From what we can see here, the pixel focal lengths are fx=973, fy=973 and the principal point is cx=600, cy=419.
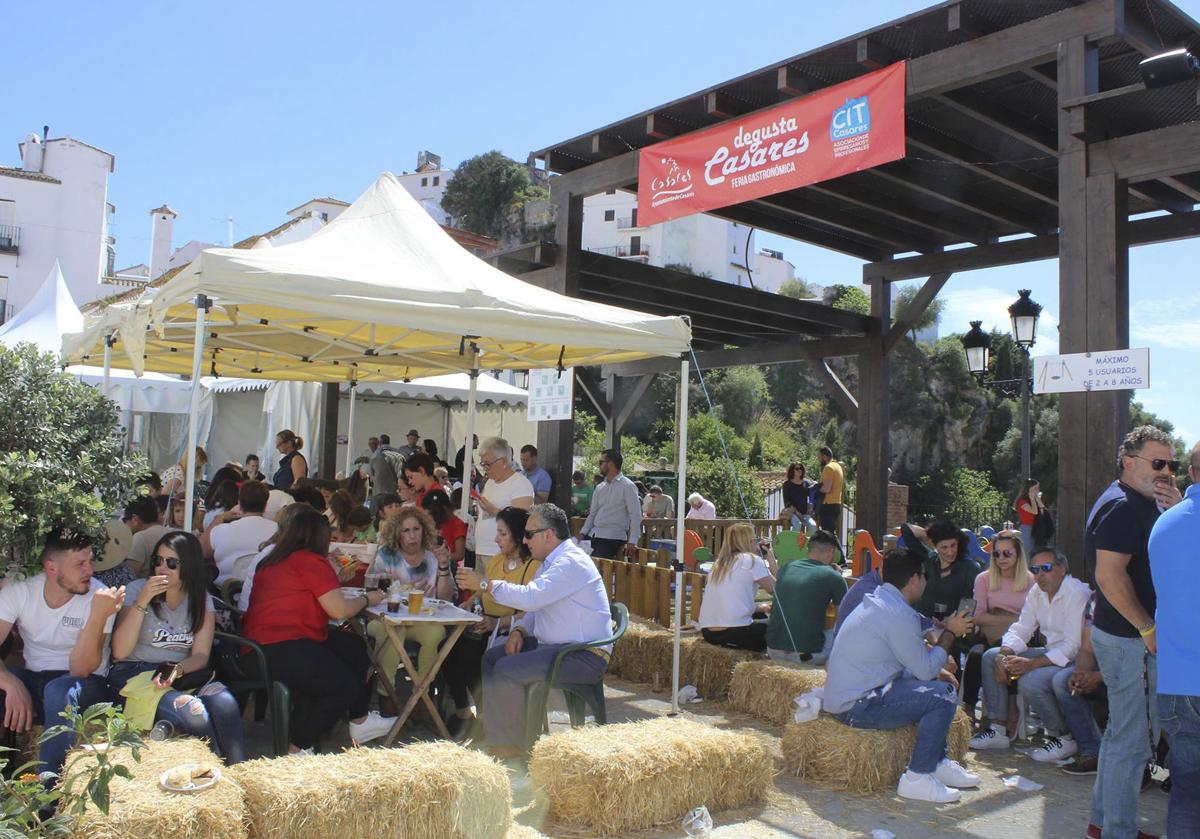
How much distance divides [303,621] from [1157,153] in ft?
18.2

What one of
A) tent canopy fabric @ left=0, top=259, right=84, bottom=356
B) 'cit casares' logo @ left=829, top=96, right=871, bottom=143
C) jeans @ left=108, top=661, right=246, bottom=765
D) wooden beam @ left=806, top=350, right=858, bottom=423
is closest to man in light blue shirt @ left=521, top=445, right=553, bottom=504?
'cit casares' logo @ left=829, top=96, right=871, bottom=143

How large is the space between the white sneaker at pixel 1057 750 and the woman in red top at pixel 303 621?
12.3 feet

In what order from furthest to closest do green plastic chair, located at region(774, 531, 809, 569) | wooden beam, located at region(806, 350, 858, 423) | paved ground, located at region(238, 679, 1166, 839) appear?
wooden beam, located at region(806, 350, 858, 423), green plastic chair, located at region(774, 531, 809, 569), paved ground, located at region(238, 679, 1166, 839)

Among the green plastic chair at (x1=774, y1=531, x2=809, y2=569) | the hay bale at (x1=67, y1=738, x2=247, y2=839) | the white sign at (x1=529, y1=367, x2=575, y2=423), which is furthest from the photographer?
the green plastic chair at (x1=774, y1=531, x2=809, y2=569)

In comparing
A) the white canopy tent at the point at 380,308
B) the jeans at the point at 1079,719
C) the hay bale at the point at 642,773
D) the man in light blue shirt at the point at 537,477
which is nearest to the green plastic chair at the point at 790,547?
the man in light blue shirt at the point at 537,477

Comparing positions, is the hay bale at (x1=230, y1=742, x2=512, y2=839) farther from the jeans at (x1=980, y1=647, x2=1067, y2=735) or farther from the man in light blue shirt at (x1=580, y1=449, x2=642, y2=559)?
the man in light blue shirt at (x1=580, y1=449, x2=642, y2=559)

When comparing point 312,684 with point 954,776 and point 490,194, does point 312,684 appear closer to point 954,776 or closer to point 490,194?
point 954,776

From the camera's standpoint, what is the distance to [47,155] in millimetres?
43625

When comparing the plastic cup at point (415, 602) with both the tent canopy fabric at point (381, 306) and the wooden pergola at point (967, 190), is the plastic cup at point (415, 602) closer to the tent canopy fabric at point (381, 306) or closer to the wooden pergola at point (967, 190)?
the tent canopy fabric at point (381, 306)

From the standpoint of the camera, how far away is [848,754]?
4762 millimetres

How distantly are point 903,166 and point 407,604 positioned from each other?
21.8 feet

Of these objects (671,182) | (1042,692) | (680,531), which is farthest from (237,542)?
(671,182)

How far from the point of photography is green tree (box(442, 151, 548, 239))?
6406cm

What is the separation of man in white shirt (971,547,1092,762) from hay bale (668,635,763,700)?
1468mm
